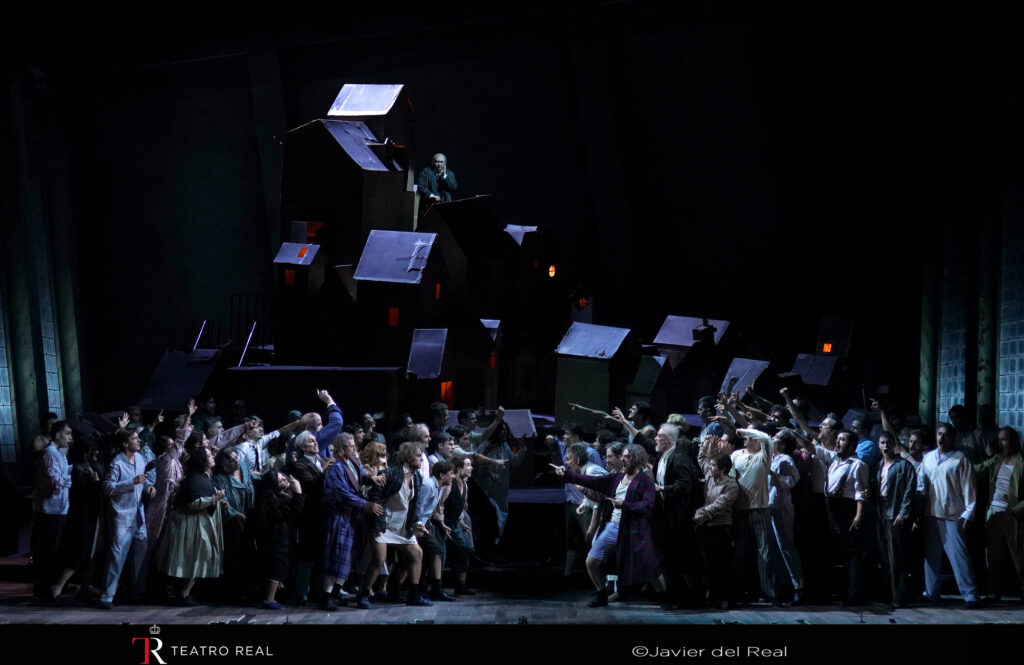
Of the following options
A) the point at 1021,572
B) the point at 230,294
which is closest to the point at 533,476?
the point at 1021,572

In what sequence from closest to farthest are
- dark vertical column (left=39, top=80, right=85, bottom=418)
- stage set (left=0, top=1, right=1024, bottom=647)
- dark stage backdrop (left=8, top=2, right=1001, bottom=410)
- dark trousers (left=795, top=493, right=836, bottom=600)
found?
dark trousers (left=795, top=493, right=836, bottom=600)
stage set (left=0, top=1, right=1024, bottom=647)
dark vertical column (left=39, top=80, right=85, bottom=418)
dark stage backdrop (left=8, top=2, right=1001, bottom=410)

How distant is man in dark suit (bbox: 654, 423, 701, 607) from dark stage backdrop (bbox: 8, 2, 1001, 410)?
753 cm

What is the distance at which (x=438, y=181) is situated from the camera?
1541 cm

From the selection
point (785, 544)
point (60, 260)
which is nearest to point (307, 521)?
point (785, 544)

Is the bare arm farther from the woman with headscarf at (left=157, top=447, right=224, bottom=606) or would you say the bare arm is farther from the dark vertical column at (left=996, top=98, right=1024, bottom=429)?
the dark vertical column at (left=996, top=98, right=1024, bottom=429)

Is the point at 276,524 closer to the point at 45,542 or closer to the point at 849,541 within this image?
the point at 45,542

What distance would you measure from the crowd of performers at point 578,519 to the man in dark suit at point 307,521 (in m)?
0.01

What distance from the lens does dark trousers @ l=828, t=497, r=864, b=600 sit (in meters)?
8.41

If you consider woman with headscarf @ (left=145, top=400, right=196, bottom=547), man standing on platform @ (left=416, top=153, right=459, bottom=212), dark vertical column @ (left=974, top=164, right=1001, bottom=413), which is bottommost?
woman with headscarf @ (left=145, top=400, right=196, bottom=547)

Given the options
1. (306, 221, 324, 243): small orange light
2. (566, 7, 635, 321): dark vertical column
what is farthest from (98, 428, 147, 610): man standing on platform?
(566, 7, 635, 321): dark vertical column

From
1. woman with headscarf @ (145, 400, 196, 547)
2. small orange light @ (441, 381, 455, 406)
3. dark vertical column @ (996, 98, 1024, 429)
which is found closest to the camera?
woman with headscarf @ (145, 400, 196, 547)

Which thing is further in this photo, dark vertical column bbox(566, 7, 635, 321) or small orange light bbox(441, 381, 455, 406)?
dark vertical column bbox(566, 7, 635, 321)
